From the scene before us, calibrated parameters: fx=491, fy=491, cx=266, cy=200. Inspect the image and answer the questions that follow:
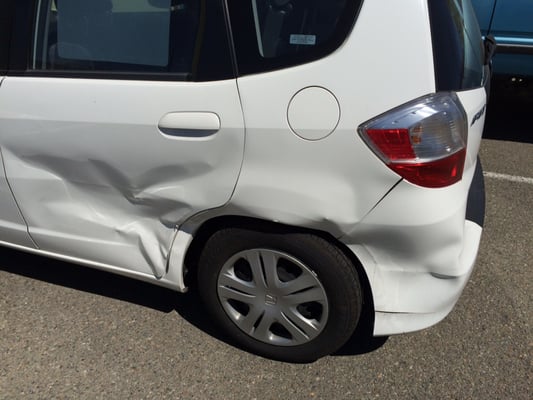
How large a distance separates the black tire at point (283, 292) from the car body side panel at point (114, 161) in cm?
20

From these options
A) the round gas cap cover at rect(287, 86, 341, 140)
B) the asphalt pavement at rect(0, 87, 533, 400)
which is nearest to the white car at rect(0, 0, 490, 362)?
the round gas cap cover at rect(287, 86, 341, 140)

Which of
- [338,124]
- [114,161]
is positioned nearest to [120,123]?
[114,161]

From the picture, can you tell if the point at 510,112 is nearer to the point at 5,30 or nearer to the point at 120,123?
the point at 120,123

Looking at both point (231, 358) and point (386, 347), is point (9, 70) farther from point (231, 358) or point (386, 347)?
point (386, 347)

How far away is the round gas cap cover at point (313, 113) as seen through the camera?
156 cm

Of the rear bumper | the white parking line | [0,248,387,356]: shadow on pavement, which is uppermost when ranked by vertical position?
the rear bumper

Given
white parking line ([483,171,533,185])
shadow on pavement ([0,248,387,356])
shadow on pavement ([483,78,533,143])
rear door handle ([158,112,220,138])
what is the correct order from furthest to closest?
shadow on pavement ([483,78,533,143]) → white parking line ([483,171,533,185]) → shadow on pavement ([0,248,387,356]) → rear door handle ([158,112,220,138])

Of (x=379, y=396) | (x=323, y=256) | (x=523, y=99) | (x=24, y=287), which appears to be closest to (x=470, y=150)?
(x=323, y=256)

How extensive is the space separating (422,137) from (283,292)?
0.80 meters

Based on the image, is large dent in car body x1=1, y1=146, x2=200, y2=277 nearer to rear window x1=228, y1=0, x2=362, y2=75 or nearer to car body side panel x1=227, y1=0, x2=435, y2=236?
car body side panel x1=227, y1=0, x2=435, y2=236

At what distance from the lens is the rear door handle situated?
67.3 inches

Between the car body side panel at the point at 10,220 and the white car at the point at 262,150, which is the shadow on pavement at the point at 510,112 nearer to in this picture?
the white car at the point at 262,150

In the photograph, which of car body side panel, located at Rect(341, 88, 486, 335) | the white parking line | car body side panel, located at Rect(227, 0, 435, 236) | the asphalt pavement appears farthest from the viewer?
the white parking line

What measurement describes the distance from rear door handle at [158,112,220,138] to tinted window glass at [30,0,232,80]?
0.14m
